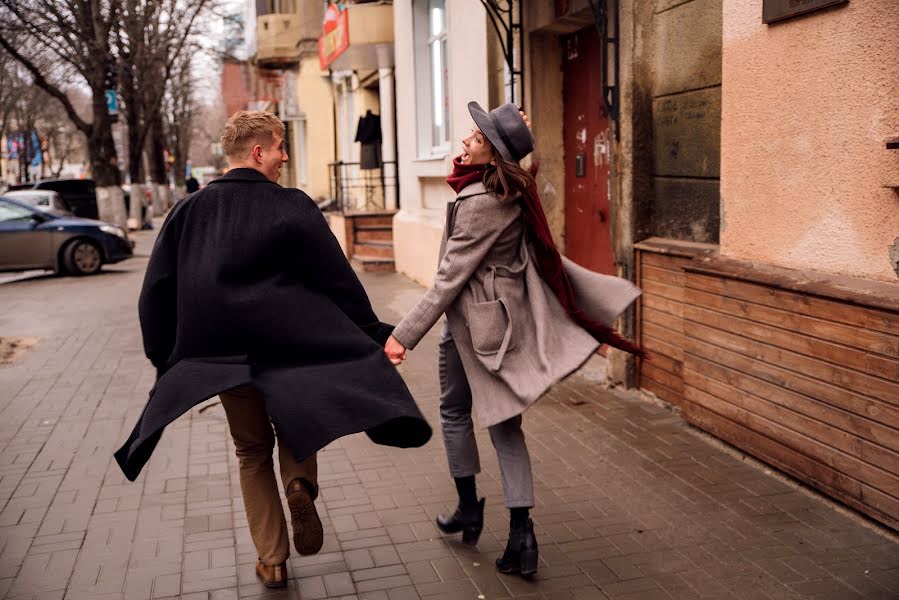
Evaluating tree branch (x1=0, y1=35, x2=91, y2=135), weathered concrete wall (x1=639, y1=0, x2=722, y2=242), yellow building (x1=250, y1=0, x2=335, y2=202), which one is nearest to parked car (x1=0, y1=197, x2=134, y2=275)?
tree branch (x1=0, y1=35, x2=91, y2=135)

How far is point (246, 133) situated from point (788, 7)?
288 cm

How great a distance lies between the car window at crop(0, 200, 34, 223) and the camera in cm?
1748

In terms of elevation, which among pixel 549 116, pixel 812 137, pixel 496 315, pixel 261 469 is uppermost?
pixel 549 116

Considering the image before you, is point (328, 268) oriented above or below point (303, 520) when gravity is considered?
above

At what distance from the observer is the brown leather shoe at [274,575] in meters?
3.98

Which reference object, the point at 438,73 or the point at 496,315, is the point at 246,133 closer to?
the point at 496,315

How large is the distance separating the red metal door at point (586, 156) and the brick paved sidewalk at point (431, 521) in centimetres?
157

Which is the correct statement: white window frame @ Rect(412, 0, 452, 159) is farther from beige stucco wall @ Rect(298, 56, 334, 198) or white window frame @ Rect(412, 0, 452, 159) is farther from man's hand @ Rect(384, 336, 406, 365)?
beige stucco wall @ Rect(298, 56, 334, 198)

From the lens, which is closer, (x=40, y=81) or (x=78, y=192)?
(x=40, y=81)

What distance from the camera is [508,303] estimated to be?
3.99m

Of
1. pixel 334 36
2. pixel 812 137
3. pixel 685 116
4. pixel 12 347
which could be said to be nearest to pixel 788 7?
pixel 812 137

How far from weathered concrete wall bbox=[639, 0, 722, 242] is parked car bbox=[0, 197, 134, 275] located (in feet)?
45.2

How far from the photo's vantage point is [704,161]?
6.21m

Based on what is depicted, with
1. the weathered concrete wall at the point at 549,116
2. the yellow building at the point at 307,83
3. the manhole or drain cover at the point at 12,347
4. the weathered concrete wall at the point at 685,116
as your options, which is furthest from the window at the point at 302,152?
the weathered concrete wall at the point at 685,116
